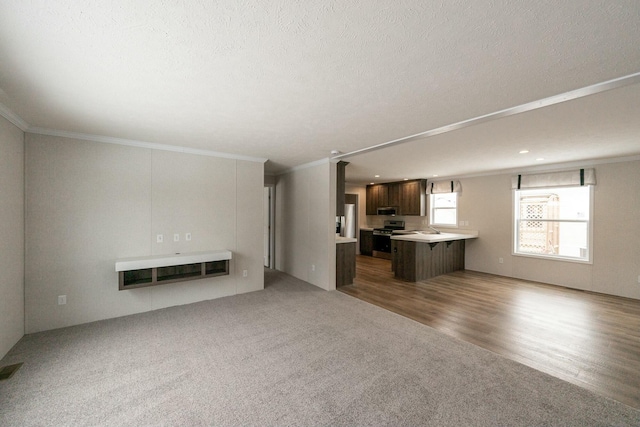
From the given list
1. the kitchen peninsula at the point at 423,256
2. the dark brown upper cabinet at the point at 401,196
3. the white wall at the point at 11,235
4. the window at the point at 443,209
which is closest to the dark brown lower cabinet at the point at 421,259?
the kitchen peninsula at the point at 423,256

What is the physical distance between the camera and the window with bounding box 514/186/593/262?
491 cm

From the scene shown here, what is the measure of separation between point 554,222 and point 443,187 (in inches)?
96.6

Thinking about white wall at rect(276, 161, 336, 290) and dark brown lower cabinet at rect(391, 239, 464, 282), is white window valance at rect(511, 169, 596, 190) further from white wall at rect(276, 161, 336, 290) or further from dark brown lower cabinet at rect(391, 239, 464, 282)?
white wall at rect(276, 161, 336, 290)

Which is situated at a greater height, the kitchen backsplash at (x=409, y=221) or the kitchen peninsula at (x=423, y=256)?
the kitchen backsplash at (x=409, y=221)

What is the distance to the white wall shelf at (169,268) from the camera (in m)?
3.29

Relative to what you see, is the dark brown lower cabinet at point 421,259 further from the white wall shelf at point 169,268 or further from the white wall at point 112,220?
the white wall shelf at point 169,268

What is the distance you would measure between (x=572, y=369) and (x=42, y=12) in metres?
4.54

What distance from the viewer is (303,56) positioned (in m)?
1.60

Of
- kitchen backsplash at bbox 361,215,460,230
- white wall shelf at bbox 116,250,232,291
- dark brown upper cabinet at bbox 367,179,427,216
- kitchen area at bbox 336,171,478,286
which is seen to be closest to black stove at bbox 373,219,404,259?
kitchen area at bbox 336,171,478,286

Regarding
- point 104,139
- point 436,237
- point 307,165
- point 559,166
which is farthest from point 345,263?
point 559,166

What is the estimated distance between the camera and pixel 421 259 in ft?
18.1

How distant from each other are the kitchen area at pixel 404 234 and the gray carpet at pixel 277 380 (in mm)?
2415

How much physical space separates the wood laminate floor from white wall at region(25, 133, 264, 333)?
267 centimetres

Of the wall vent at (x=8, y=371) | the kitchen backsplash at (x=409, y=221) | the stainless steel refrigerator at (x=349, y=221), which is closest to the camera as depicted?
the wall vent at (x=8, y=371)
